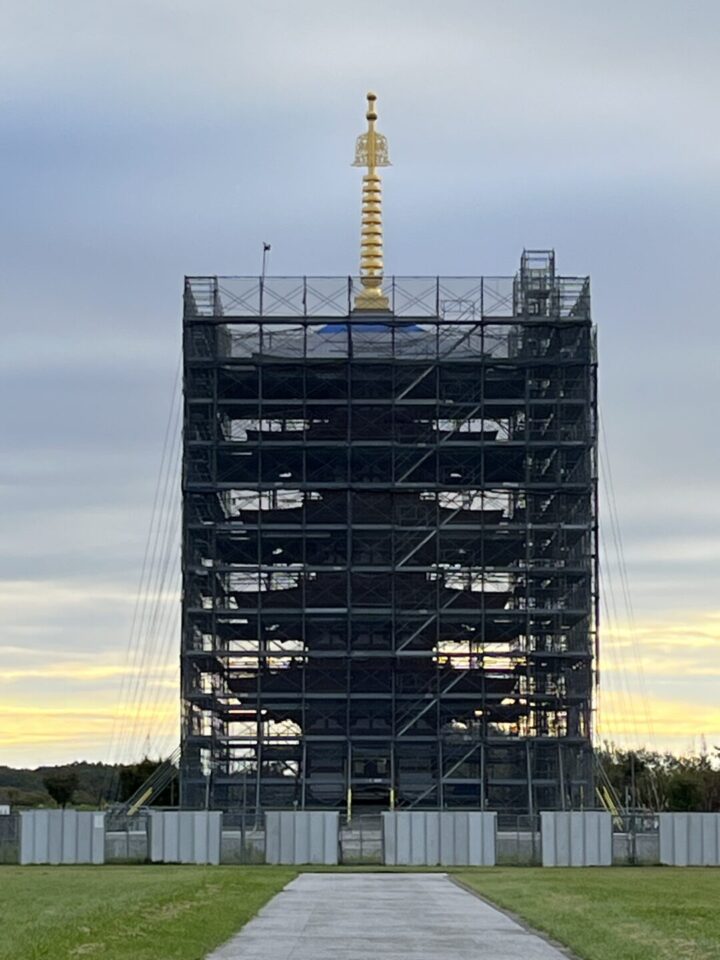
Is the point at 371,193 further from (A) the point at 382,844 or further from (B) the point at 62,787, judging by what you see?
(B) the point at 62,787

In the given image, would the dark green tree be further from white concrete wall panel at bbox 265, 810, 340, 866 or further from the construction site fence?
white concrete wall panel at bbox 265, 810, 340, 866

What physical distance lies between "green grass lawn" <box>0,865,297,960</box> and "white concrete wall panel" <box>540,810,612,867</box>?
12649mm

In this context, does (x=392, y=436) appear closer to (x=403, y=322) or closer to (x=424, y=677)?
(x=403, y=322)

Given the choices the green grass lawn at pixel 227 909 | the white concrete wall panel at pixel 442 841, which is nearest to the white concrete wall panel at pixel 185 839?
the white concrete wall panel at pixel 442 841

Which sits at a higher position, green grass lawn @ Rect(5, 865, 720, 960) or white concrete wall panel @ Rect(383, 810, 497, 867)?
white concrete wall panel @ Rect(383, 810, 497, 867)

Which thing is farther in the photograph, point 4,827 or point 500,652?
point 500,652

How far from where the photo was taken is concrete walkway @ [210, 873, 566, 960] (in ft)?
87.2

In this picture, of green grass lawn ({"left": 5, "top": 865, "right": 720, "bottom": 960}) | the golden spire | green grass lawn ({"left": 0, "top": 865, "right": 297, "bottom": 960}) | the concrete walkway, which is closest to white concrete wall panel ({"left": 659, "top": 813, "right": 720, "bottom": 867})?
green grass lawn ({"left": 5, "top": 865, "right": 720, "bottom": 960})

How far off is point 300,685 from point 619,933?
63.2 metres

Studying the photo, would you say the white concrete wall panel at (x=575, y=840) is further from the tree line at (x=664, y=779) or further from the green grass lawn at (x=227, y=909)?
the tree line at (x=664, y=779)

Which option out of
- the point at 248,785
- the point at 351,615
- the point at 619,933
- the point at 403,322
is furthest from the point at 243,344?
the point at 619,933

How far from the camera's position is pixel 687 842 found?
70.0 meters

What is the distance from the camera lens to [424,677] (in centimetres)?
9394

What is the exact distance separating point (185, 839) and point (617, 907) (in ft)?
109
